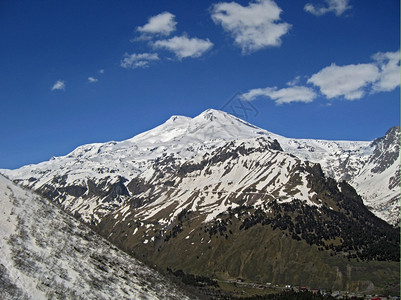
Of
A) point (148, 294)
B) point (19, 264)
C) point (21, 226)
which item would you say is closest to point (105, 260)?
point (148, 294)

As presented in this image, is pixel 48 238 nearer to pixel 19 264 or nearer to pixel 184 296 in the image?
pixel 19 264

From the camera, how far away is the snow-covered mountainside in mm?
62562

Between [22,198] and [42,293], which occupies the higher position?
[22,198]

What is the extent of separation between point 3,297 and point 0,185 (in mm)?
55463

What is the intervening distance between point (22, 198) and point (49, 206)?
10.8 m

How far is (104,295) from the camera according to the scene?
73.4 meters

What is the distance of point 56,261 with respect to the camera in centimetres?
7538

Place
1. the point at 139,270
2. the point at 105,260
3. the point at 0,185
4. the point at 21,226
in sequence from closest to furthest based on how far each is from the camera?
1. the point at 21,226
2. the point at 105,260
3. the point at 0,185
4. the point at 139,270

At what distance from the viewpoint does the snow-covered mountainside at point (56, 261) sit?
62.6 m

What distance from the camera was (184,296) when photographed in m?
112

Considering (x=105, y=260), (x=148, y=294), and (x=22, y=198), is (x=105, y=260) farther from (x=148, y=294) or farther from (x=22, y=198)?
(x=22, y=198)

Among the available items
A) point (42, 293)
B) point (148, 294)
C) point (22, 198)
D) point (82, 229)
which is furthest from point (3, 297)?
point (82, 229)

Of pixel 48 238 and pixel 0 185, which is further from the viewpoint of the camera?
pixel 0 185

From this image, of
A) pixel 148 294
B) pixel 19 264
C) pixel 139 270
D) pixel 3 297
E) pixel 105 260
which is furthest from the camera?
pixel 139 270
